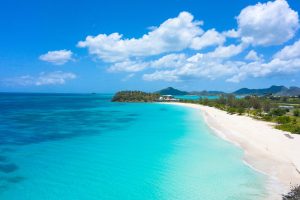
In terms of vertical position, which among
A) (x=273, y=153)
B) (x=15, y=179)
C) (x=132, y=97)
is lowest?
(x=15, y=179)

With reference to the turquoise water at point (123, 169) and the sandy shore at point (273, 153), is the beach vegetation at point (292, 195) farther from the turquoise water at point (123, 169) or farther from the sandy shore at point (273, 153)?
the turquoise water at point (123, 169)

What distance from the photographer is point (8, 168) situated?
23.6 m

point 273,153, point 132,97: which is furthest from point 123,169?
point 132,97

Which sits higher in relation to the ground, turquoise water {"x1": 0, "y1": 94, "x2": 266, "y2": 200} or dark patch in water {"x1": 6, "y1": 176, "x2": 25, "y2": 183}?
turquoise water {"x1": 0, "y1": 94, "x2": 266, "y2": 200}

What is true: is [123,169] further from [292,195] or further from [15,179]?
[292,195]

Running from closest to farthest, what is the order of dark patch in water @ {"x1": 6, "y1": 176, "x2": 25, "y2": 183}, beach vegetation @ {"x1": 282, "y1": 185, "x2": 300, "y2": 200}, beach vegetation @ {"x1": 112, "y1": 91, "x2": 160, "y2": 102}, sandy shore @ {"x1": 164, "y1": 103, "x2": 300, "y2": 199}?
beach vegetation @ {"x1": 282, "y1": 185, "x2": 300, "y2": 200}, sandy shore @ {"x1": 164, "y1": 103, "x2": 300, "y2": 199}, dark patch in water @ {"x1": 6, "y1": 176, "x2": 25, "y2": 183}, beach vegetation @ {"x1": 112, "y1": 91, "x2": 160, "y2": 102}

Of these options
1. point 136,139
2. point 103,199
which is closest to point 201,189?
point 103,199

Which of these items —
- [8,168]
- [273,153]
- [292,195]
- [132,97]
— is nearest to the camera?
[292,195]

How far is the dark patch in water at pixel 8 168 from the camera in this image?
74.7 ft

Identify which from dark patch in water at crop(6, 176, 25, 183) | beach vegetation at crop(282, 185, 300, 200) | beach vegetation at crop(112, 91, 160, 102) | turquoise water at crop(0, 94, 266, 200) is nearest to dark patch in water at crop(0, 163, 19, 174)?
turquoise water at crop(0, 94, 266, 200)

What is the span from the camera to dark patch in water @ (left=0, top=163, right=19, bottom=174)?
2278 centimetres

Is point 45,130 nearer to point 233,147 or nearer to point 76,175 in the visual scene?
point 76,175

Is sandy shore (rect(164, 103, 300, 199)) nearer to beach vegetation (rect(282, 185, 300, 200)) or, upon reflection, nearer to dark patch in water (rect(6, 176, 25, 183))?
beach vegetation (rect(282, 185, 300, 200))

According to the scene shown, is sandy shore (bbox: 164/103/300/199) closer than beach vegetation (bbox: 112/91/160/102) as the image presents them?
Yes
